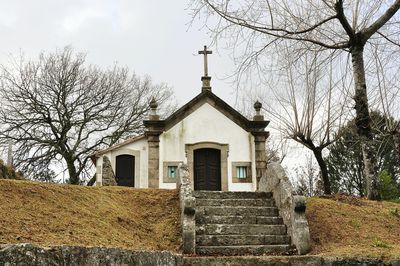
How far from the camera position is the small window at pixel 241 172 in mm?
19906

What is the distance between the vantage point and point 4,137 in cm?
2814

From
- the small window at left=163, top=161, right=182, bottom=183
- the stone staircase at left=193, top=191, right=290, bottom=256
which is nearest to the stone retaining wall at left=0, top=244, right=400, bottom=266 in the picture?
the stone staircase at left=193, top=191, right=290, bottom=256

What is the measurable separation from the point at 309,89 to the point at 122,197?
8864mm

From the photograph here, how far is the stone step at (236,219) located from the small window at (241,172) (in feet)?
31.9

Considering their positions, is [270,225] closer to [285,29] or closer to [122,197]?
[122,197]

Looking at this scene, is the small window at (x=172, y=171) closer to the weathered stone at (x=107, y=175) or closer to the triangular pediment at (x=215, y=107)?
the triangular pediment at (x=215, y=107)

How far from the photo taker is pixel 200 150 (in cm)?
2031

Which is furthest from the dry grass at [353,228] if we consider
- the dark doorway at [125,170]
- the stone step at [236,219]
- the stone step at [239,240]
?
the dark doorway at [125,170]

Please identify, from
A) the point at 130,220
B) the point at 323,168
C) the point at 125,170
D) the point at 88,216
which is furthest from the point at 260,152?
the point at 88,216

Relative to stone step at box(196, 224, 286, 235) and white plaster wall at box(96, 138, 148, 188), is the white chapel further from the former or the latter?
stone step at box(196, 224, 286, 235)

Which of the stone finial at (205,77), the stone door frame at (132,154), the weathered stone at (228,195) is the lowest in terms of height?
the weathered stone at (228,195)

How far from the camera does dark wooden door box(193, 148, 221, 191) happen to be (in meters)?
19.8

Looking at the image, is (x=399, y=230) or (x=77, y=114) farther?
(x=77, y=114)

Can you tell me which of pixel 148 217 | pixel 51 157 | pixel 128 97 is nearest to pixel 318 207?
pixel 148 217
